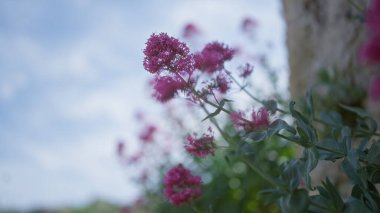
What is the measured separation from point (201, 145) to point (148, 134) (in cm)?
223

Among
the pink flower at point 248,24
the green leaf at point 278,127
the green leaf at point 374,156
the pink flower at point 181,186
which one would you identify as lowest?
the green leaf at point 374,156

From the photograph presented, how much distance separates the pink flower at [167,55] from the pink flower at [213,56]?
5.0 inches

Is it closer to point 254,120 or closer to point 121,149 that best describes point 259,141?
point 254,120

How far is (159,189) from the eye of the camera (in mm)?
3732

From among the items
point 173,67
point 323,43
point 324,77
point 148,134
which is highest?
point 148,134

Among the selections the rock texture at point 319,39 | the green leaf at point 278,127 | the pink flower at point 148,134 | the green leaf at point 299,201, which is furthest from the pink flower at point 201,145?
the pink flower at point 148,134

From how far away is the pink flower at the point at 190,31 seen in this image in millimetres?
3059

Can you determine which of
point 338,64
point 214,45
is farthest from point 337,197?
point 338,64

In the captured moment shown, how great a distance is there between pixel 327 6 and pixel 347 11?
196 millimetres

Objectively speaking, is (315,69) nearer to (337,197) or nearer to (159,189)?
(159,189)

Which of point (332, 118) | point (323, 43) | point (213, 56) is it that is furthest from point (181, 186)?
point (323, 43)

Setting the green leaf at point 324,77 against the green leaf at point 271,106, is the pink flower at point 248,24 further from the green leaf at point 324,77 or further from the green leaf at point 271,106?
the green leaf at point 271,106

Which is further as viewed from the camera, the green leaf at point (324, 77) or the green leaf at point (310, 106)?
the green leaf at point (324, 77)

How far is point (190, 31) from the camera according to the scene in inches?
122
